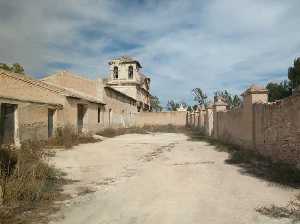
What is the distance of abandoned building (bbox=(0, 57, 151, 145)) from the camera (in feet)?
49.8

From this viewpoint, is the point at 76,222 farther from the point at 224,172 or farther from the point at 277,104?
the point at 277,104

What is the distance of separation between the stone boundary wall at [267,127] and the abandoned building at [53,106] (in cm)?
959

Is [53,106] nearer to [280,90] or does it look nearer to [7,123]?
[7,123]

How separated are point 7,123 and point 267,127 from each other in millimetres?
10608

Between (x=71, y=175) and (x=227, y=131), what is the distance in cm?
1037

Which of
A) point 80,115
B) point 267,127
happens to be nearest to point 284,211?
point 267,127

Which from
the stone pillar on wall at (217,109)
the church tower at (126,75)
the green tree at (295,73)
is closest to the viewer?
the stone pillar on wall at (217,109)

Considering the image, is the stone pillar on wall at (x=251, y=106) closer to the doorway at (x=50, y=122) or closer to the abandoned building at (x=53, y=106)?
the abandoned building at (x=53, y=106)

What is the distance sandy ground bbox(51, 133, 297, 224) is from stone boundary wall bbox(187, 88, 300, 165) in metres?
1.41

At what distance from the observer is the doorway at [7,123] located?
1456 cm

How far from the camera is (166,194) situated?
693 centimetres

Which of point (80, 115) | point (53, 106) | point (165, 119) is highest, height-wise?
point (53, 106)

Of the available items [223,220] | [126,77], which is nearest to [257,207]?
[223,220]

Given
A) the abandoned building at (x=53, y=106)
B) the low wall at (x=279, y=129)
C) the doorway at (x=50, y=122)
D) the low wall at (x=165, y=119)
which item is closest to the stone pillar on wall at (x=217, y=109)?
the low wall at (x=279, y=129)
